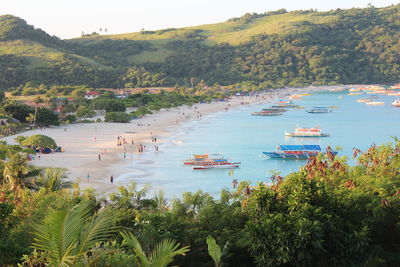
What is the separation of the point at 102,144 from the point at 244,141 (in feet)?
57.3

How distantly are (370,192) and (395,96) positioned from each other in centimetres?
12968

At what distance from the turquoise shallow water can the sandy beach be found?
172 cm

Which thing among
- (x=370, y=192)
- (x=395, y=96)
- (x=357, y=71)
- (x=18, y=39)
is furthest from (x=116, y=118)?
(x=357, y=71)

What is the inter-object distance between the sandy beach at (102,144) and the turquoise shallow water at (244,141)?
172 cm

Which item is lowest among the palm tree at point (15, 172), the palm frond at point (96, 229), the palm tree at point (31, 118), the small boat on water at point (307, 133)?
the small boat on water at point (307, 133)

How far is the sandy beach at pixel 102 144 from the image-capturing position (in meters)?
35.0

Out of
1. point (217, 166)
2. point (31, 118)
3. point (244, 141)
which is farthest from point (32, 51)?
point (217, 166)

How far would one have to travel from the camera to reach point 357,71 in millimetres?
187000

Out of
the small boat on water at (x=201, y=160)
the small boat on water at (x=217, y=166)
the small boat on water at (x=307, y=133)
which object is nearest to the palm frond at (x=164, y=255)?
the small boat on water at (x=217, y=166)

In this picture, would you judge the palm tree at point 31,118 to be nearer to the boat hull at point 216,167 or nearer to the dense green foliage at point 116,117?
the dense green foliage at point 116,117

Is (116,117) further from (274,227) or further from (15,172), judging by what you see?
(274,227)

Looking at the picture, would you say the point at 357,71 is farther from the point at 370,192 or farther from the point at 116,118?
the point at 370,192

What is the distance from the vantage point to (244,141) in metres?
57.3

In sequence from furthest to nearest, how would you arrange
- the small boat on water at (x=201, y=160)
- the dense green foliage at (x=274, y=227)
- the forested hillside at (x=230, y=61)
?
1. the forested hillside at (x=230, y=61)
2. the small boat on water at (x=201, y=160)
3. the dense green foliage at (x=274, y=227)
